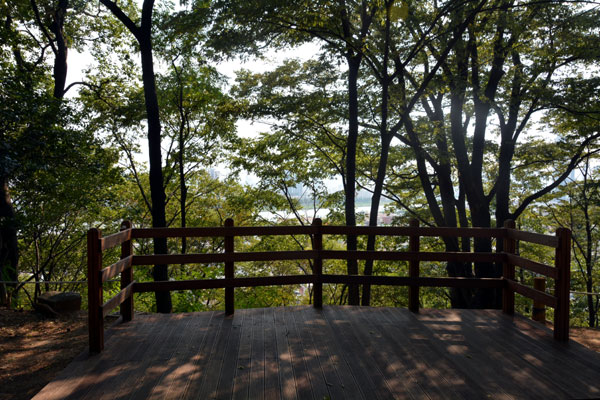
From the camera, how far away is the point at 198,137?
1569 centimetres

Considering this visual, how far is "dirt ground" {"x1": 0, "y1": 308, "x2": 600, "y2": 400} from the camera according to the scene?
4.21m

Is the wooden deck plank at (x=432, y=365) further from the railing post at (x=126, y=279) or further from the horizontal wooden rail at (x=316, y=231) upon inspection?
the railing post at (x=126, y=279)

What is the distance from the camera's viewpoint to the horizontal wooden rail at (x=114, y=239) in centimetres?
441

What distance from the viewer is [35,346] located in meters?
5.38

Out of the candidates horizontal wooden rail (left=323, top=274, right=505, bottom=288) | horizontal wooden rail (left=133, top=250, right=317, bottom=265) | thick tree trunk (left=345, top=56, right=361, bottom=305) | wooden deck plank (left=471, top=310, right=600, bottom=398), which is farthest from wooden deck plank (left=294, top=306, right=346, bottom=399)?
thick tree trunk (left=345, top=56, right=361, bottom=305)

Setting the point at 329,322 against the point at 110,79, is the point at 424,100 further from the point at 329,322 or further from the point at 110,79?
the point at 110,79

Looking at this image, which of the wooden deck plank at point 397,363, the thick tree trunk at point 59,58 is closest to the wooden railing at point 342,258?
the wooden deck plank at point 397,363

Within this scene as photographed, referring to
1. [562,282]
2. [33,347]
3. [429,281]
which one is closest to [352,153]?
[429,281]

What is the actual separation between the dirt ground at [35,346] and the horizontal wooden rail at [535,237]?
1.73 metres

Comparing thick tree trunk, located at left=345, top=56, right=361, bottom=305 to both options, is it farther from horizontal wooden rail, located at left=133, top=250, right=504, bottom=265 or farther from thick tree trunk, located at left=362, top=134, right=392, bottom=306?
horizontal wooden rail, located at left=133, top=250, right=504, bottom=265

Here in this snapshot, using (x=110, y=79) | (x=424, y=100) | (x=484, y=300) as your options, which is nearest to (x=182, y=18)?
(x=424, y=100)

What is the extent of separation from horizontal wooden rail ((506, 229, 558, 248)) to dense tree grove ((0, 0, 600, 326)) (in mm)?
1107

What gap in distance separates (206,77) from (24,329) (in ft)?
30.4

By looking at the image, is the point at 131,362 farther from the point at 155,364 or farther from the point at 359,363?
the point at 359,363
